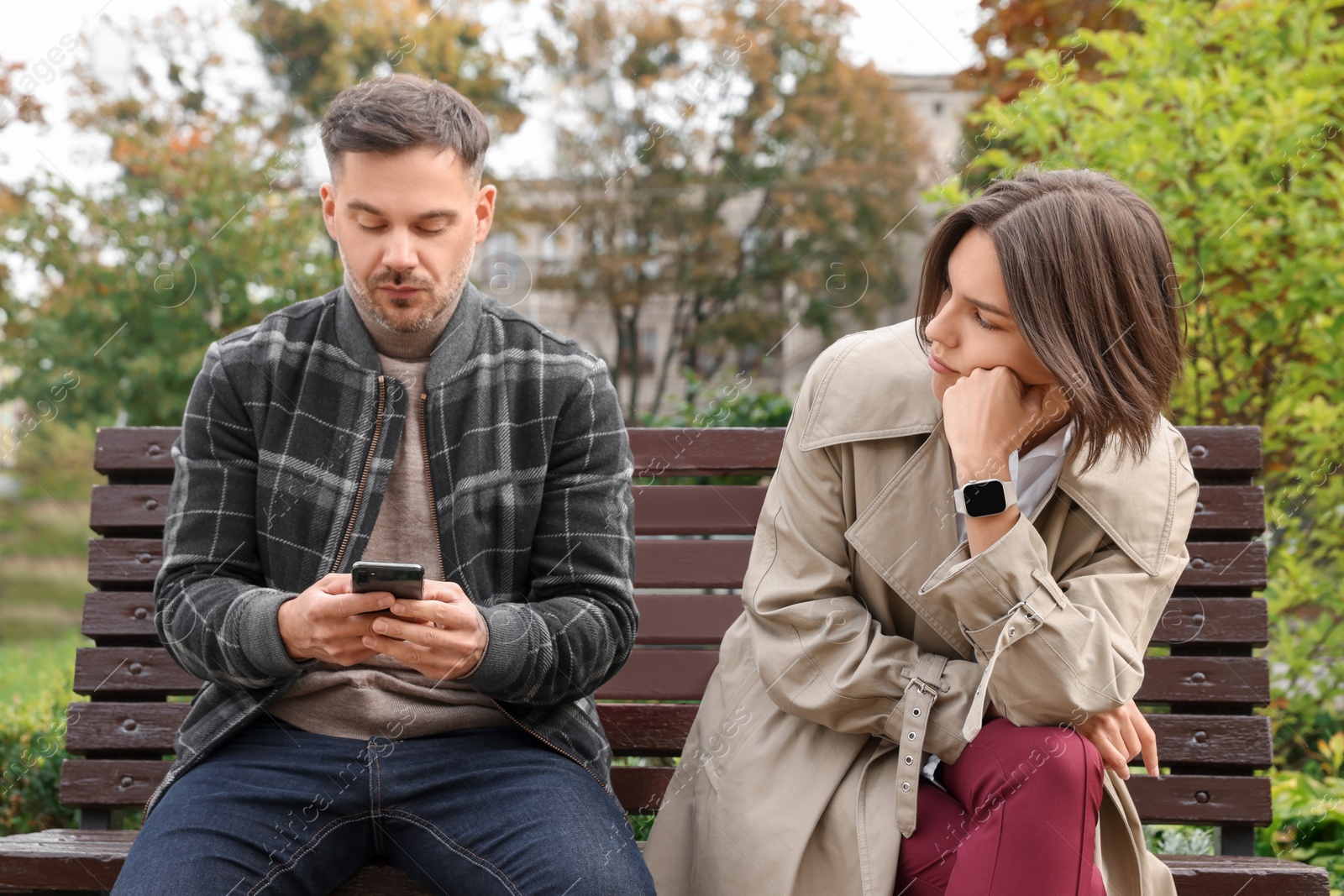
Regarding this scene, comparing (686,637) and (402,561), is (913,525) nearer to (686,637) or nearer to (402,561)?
(686,637)

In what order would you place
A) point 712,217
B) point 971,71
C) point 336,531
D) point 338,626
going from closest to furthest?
1. point 338,626
2. point 336,531
3. point 971,71
4. point 712,217

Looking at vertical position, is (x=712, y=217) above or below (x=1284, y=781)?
above

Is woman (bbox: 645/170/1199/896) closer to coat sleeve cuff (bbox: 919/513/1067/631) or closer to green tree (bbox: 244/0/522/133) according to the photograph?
coat sleeve cuff (bbox: 919/513/1067/631)

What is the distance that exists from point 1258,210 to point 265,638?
336 centimetres

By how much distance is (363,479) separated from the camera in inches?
91.6

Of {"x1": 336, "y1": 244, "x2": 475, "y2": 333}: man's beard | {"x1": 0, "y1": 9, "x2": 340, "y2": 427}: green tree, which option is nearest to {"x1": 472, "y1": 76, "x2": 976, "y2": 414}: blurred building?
{"x1": 0, "y1": 9, "x2": 340, "y2": 427}: green tree

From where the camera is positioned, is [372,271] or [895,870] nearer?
[895,870]

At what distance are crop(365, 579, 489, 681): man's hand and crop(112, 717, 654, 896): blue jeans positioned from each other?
240mm

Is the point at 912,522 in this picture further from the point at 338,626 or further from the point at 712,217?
the point at 712,217

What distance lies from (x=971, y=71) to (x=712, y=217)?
939 centimetres

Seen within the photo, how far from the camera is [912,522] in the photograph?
2264mm

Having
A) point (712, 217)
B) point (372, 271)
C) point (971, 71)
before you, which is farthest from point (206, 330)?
point (712, 217)

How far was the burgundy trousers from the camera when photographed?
6.11 ft

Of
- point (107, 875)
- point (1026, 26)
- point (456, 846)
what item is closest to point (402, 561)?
point (456, 846)
